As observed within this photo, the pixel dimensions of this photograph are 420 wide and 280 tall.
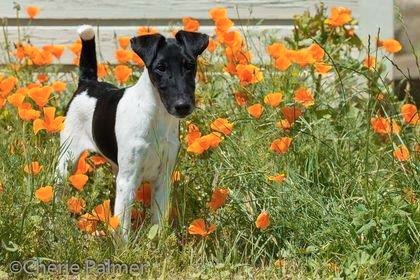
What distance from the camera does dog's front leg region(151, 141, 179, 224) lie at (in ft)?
15.2

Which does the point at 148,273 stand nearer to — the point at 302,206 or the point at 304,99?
the point at 302,206

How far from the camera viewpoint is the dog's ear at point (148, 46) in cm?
447

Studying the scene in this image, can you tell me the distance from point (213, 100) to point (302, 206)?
131 centimetres

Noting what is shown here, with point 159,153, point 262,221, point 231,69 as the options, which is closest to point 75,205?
point 159,153

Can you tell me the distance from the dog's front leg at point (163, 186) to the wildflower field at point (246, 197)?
49 millimetres

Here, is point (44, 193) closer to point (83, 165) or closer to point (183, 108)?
point (83, 165)

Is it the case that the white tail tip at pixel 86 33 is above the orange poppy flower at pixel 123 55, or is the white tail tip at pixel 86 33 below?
above

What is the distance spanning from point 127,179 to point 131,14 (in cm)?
295

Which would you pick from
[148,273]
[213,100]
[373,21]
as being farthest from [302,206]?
[373,21]

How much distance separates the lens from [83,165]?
4797 millimetres

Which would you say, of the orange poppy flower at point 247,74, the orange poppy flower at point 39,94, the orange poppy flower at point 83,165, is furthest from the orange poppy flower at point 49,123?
the orange poppy flower at point 247,74

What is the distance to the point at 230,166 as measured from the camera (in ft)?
16.3

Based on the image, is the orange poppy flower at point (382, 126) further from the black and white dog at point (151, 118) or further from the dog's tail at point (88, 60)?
the dog's tail at point (88, 60)

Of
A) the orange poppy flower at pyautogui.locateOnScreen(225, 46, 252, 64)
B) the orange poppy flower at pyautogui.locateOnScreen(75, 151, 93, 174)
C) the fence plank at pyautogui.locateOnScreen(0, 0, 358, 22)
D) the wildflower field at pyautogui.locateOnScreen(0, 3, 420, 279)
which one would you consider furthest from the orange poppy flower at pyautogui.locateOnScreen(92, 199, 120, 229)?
the fence plank at pyautogui.locateOnScreen(0, 0, 358, 22)
